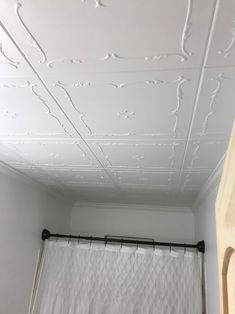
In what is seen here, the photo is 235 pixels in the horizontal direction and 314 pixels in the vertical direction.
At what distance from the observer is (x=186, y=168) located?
5.11ft

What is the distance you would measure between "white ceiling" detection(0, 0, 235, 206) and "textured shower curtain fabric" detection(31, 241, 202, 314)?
87cm

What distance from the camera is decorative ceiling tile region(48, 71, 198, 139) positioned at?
797 mm

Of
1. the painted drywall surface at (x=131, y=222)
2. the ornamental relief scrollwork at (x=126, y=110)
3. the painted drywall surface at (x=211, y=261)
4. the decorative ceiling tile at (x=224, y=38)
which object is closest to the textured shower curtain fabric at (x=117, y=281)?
the painted drywall surface at (x=211, y=261)

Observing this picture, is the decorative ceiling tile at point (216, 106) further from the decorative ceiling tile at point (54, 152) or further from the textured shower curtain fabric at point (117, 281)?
the textured shower curtain fabric at point (117, 281)

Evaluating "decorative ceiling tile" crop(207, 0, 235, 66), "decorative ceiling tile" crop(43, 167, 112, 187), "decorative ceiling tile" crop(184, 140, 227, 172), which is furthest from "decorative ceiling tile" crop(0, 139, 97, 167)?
"decorative ceiling tile" crop(207, 0, 235, 66)

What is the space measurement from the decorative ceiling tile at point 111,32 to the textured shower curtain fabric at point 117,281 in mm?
1691

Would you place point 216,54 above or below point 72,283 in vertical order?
above

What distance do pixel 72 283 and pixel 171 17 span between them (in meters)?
2.04

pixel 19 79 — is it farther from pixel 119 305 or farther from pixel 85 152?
pixel 119 305

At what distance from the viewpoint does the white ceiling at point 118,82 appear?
1.93 feet

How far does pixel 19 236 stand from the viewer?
78.4 inches

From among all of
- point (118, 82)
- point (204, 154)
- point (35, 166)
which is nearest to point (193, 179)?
point (204, 154)

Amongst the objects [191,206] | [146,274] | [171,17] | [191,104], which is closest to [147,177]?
[146,274]

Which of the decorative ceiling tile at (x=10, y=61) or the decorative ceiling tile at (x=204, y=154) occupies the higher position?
the decorative ceiling tile at (x=204, y=154)
